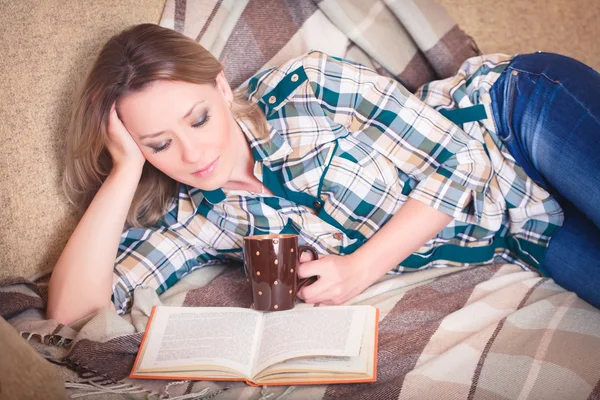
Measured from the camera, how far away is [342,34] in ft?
5.12

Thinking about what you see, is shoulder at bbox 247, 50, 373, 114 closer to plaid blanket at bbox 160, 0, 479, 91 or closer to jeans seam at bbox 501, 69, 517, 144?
plaid blanket at bbox 160, 0, 479, 91

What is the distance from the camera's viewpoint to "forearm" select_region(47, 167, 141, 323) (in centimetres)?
117

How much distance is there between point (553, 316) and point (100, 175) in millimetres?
974

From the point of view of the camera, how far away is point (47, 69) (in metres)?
1.25

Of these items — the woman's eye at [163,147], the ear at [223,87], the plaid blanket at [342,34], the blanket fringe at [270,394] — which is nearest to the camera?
the blanket fringe at [270,394]

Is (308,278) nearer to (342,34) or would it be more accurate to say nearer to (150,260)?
(150,260)

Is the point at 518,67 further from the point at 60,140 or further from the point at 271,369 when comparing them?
the point at 60,140

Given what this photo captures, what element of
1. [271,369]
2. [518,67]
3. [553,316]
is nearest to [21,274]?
[271,369]

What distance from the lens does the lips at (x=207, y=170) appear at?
1.19 m

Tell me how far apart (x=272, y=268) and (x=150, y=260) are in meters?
0.36

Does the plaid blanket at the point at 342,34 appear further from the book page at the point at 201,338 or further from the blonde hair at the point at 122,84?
the book page at the point at 201,338

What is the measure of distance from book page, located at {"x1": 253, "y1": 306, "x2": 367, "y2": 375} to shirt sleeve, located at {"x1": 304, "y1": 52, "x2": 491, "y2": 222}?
1.21 feet

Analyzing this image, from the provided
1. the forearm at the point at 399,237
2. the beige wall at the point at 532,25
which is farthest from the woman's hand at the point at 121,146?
the beige wall at the point at 532,25

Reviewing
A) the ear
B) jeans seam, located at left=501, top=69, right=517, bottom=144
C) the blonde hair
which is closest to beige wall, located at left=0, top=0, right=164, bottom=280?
the blonde hair
